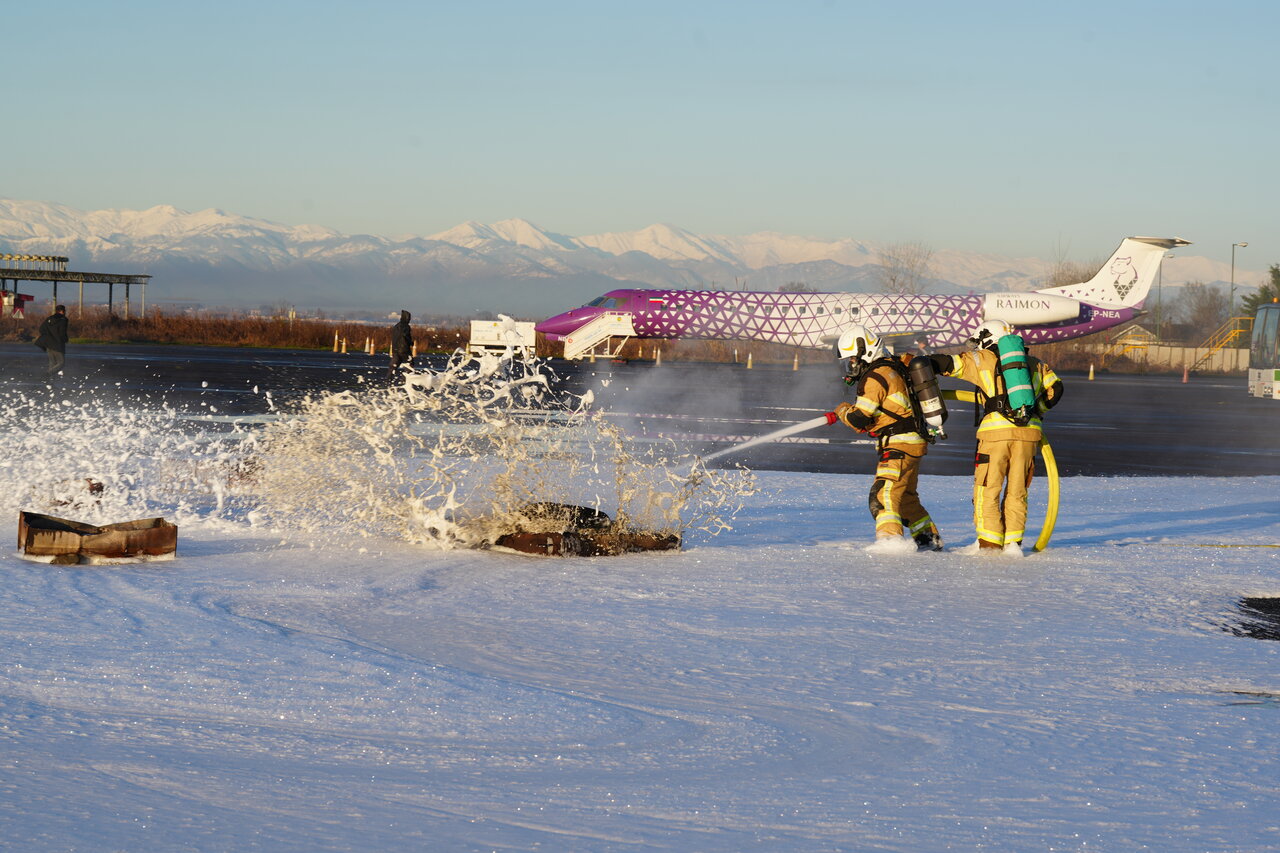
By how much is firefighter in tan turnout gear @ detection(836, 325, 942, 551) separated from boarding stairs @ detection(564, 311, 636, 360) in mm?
43388

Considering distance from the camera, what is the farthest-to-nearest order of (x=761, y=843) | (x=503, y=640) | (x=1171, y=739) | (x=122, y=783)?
(x=503, y=640) < (x=1171, y=739) < (x=122, y=783) < (x=761, y=843)

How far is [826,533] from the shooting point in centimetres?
1089

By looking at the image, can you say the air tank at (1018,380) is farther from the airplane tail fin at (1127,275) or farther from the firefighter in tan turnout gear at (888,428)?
the airplane tail fin at (1127,275)

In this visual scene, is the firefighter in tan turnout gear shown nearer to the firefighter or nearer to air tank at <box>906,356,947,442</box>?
air tank at <box>906,356,947,442</box>

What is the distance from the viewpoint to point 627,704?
17.8 feet

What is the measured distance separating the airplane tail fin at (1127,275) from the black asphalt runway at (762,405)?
13.3 m

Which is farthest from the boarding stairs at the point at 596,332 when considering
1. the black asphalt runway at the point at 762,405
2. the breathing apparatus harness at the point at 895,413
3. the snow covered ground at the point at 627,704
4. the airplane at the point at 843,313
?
the snow covered ground at the point at 627,704

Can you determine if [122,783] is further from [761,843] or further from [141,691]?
[761,843]

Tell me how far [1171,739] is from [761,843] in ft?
6.77

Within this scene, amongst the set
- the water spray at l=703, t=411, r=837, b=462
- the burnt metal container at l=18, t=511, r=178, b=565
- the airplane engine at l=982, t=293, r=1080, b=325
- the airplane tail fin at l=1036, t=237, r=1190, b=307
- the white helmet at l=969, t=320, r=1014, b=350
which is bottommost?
the burnt metal container at l=18, t=511, r=178, b=565

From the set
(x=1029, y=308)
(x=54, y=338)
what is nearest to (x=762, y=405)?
(x=54, y=338)

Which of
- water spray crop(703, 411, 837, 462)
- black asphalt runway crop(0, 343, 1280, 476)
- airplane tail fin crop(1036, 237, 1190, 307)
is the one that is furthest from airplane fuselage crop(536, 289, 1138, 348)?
water spray crop(703, 411, 837, 462)

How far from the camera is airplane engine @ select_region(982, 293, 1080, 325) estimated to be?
58156mm

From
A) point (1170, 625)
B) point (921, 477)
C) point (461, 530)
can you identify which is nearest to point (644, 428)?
point (921, 477)
